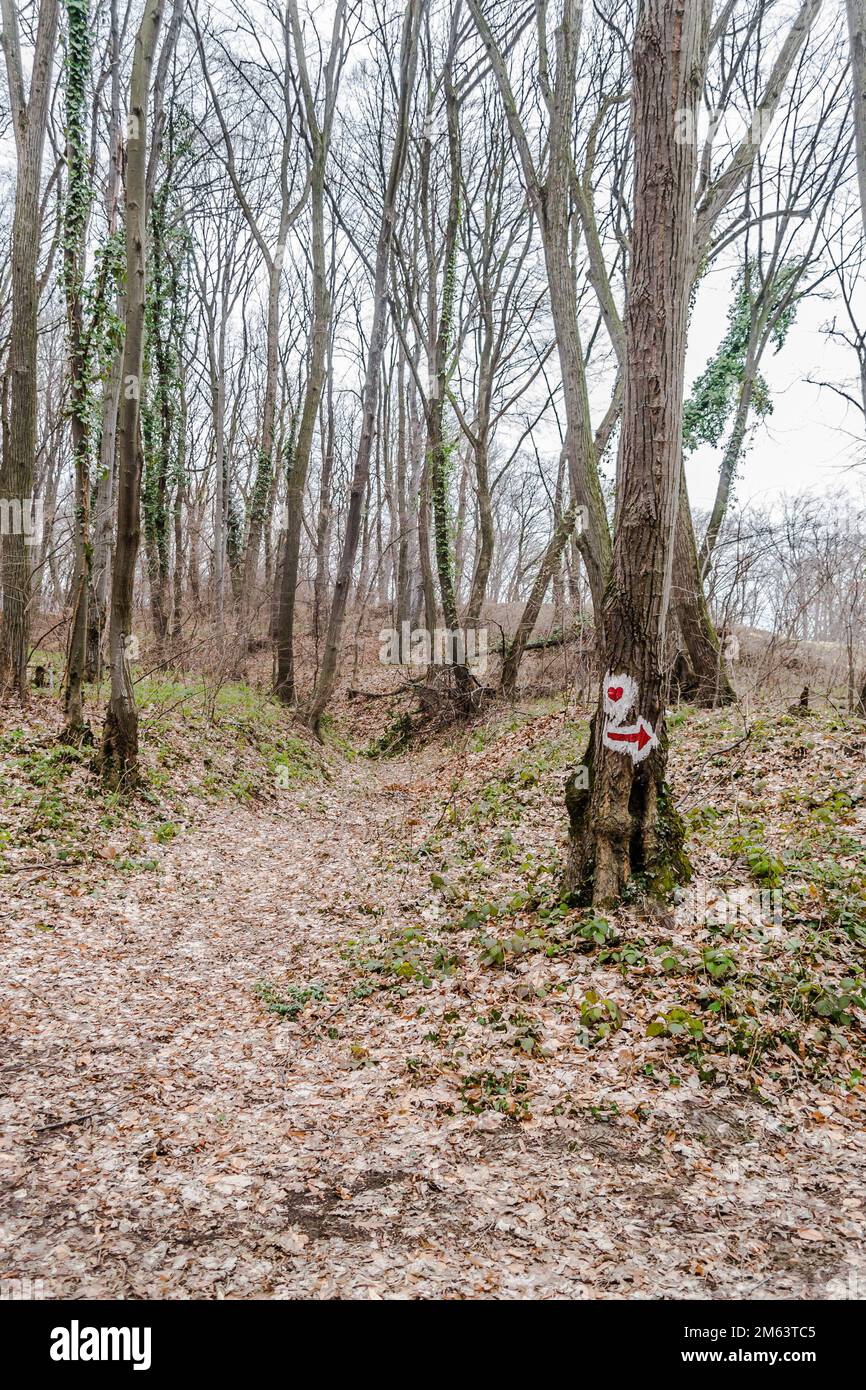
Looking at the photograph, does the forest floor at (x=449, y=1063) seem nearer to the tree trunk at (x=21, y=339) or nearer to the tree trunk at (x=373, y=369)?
the tree trunk at (x=21, y=339)

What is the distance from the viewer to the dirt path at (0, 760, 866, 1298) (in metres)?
2.52

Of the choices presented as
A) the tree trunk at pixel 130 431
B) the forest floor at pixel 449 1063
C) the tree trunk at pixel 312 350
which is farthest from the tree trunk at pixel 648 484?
the tree trunk at pixel 312 350

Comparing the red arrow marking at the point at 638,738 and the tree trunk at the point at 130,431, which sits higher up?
the tree trunk at the point at 130,431

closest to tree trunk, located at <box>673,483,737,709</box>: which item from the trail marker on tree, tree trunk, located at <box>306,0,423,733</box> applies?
the trail marker on tree

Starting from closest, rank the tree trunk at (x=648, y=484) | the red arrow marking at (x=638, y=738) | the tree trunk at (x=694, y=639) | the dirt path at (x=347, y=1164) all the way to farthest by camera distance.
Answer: the dirt path at (x=347, y=1164) → the tree trunk at (x=648, y=484) → the red arrow marking at (x=638, y=738) → the tree trunk at (x=694, y=639)

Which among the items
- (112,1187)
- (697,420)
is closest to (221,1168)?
(112,1187)

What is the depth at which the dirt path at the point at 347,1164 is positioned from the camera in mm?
2520

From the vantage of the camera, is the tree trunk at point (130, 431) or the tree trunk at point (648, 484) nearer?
the tree trunk at point (648, 484)

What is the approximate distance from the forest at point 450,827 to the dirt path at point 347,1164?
20 millimetres

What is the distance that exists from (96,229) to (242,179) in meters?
4.83

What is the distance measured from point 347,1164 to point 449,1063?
0.83 metres

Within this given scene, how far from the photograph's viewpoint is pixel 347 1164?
3.17 m

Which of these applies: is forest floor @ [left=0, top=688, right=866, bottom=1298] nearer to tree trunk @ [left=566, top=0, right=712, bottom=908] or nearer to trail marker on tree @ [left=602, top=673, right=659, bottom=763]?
tree trunk @ [left=566, top=0, right=712, bottom=908]

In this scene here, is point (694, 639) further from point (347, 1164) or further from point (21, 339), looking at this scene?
point (21, 339)
